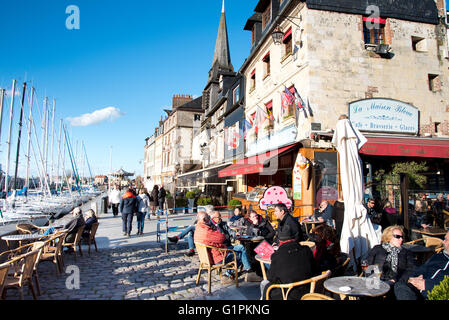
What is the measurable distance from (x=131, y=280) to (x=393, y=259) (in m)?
4.25

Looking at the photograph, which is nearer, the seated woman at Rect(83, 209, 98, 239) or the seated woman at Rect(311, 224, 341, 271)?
the seated woman at Rect(311, 224, 341, 271)

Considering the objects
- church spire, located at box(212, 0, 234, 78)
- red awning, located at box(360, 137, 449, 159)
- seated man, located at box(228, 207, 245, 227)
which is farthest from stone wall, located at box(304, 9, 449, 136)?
church spire, located at box(212, 0, 234, 78)

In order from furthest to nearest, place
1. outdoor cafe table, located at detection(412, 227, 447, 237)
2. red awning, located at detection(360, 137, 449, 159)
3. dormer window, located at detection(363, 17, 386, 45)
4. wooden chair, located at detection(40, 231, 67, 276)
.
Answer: dormer window, located at detection(363, 17, 386, 45) < red awning, located at detection(360, 137, 449, 159) < outdoor cafe table, located at detection(412, 227, 447, 237) < wooden chair, located at detection(40, 231, 67, 276)

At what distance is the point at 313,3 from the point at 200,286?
10279 millimetres

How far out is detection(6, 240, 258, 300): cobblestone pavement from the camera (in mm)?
4457

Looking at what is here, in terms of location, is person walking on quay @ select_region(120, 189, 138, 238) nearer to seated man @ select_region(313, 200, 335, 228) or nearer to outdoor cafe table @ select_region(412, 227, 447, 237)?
seated man @ select_region(313, 200, 335, 228)

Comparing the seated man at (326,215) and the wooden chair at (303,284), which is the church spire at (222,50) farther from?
the wooden chair at (303,284)

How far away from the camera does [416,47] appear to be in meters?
11.5

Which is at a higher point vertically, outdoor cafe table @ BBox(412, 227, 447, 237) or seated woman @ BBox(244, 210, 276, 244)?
seated woman @ BBox(244, 210, 276, 244)

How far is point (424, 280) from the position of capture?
308 centimetres

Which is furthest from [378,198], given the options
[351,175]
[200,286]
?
[200,286]

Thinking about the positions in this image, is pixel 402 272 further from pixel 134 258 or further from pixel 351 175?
pixel 134 258

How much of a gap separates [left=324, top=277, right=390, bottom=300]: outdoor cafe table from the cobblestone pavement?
5.38ft

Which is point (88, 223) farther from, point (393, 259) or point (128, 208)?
point (393, 259)
